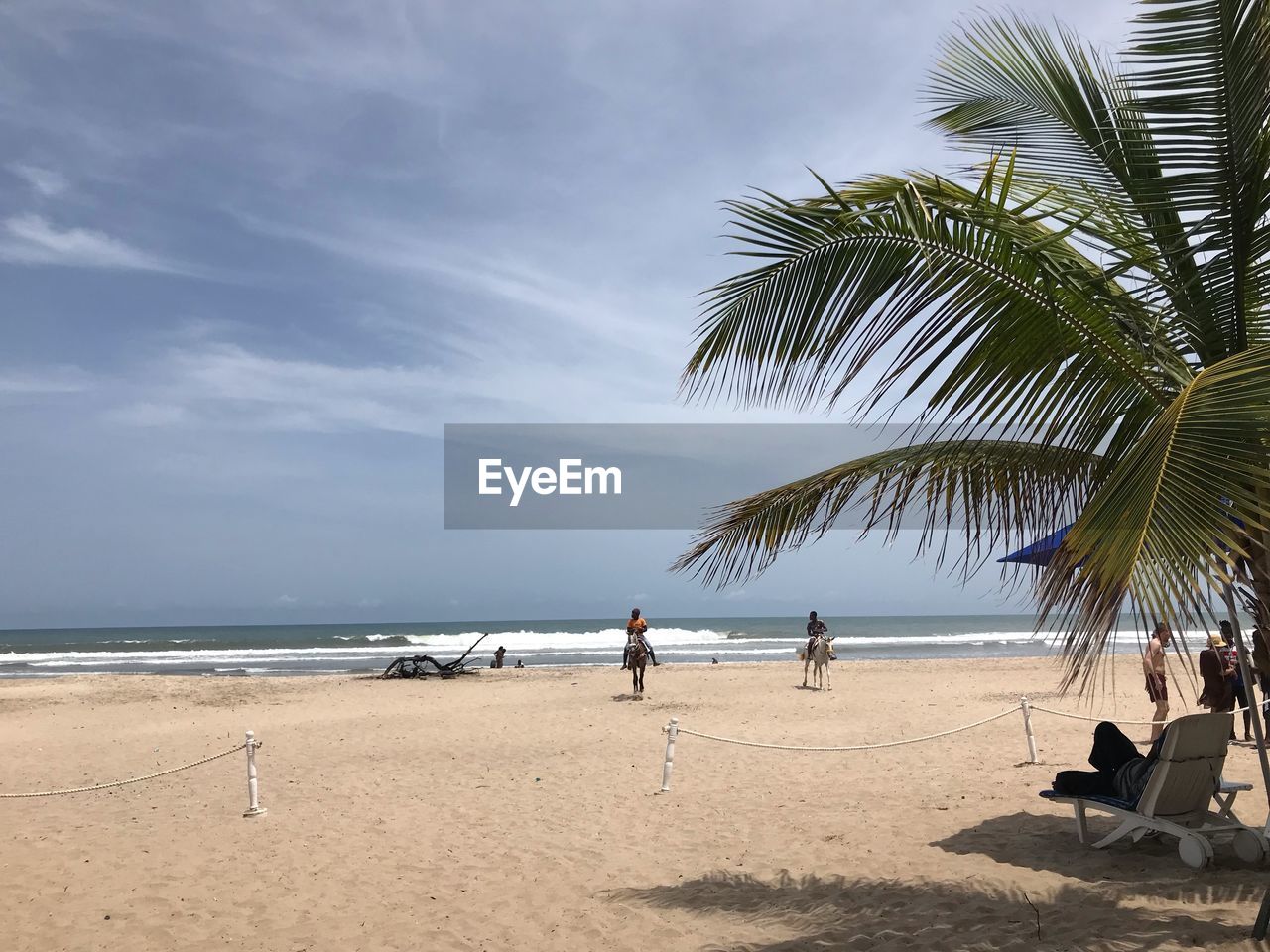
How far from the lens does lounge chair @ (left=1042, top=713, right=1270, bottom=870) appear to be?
19.8ft

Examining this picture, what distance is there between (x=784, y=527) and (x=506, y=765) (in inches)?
286

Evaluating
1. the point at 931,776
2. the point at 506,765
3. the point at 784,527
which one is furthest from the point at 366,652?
the point at 784,527

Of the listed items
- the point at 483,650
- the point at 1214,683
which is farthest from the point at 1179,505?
the point at 483,650

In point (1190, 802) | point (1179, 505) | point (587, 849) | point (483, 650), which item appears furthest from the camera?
point (483, 650)

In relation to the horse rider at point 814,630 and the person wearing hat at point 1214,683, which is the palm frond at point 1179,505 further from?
the horse rider at point 814,630

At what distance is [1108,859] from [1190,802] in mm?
691

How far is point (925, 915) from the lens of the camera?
18.0 ft

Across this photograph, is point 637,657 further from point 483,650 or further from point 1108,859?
point 483,650

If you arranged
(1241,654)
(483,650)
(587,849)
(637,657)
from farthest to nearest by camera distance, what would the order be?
(483,650) < (637,657) < (587,849) < (1241,654)

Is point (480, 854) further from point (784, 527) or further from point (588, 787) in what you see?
point (784, 527)

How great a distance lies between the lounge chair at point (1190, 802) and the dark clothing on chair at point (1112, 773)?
16cm

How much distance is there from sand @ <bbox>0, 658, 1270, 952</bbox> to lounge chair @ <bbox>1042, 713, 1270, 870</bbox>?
20cm

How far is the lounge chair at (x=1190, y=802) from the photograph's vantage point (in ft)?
19.8

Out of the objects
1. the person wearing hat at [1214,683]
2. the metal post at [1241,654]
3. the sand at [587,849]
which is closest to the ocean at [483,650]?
the sand at [587,849]
